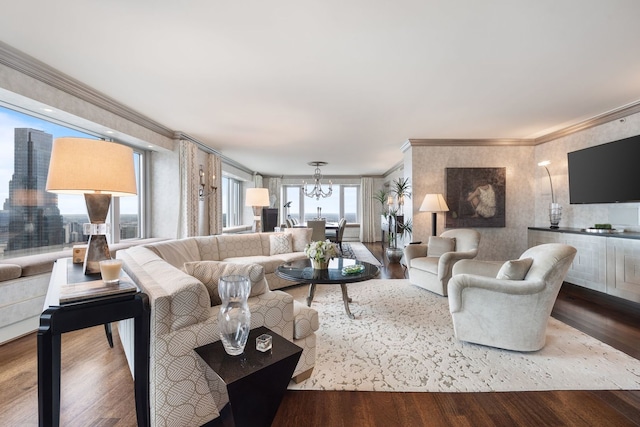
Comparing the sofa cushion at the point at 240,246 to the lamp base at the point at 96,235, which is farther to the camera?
the sofa cushion at the point at 240,246

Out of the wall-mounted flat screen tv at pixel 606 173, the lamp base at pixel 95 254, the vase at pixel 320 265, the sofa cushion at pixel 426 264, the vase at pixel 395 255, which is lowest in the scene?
the vase at pixel 395 255

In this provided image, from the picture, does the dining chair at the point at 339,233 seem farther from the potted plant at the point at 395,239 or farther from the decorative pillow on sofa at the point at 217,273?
the decorative pillow on sofa at the point at 217,273

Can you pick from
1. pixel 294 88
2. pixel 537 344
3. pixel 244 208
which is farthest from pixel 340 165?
pixel 537 344

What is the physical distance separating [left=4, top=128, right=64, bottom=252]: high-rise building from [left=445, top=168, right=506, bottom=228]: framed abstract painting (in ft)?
19.2

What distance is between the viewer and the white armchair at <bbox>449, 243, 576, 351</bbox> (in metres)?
2.19

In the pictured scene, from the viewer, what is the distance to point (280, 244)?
4.64 m

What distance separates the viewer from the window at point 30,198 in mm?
2812

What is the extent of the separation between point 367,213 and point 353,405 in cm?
876

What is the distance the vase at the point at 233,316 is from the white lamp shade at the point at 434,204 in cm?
419

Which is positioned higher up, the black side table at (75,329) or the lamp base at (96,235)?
the lamp base at (96,235)

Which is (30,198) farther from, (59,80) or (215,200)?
(215,200)

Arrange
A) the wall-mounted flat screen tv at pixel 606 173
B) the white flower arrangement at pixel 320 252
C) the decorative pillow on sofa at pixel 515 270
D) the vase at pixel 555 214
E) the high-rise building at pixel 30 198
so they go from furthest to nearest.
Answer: the vase at pixel 555 214
the wall-mounted flat screen tv at pixel 606 173
the white flower arrangement at pixel 320 252
the high-rise building at pixel 30 198
the decorative pillow on sofa at pixel 515 270

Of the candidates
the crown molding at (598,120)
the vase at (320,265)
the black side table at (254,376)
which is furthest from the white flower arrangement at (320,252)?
the crown molding at (598,120)

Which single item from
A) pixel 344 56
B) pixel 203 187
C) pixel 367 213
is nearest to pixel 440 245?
pixel 344 56
